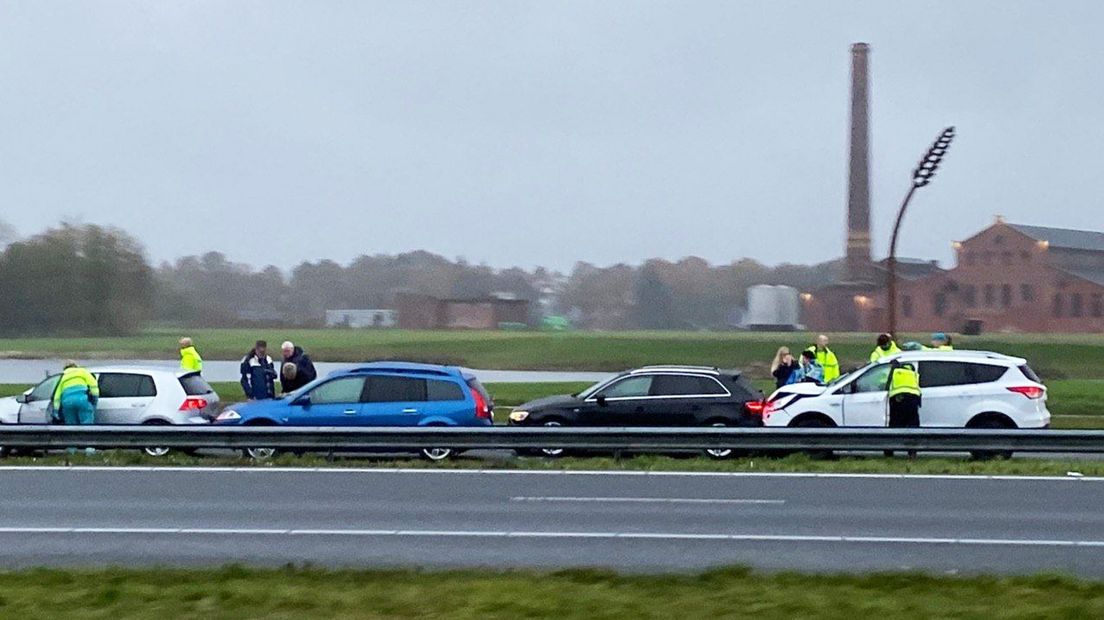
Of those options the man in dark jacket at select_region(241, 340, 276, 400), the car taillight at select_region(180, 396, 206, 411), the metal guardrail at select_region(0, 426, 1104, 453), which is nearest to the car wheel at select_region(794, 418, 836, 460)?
the metal guardrail at select_region(0, 426, 1104, 453)

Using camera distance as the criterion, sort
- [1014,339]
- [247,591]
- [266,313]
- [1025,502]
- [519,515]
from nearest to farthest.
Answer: [247,591]
[519,515]
[1025,502]
[1014,339]
[266,313]

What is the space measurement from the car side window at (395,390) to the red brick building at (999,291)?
53.3m

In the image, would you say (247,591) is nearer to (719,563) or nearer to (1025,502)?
(719,563)

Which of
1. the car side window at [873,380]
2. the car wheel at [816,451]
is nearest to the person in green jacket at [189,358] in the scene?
the car wheel at [816,451]

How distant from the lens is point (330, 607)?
24.8ft

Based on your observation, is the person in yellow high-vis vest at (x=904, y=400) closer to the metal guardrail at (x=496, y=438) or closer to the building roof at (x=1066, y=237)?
the metal guardrail at (x=496, y=438)

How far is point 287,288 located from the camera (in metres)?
69.1

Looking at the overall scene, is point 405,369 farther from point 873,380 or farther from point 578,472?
point 873,380

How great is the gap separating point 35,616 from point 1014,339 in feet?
191

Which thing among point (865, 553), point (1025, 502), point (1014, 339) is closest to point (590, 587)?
point (865, 553)

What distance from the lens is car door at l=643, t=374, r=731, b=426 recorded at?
798 inches

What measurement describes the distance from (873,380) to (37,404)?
1196 centimetres

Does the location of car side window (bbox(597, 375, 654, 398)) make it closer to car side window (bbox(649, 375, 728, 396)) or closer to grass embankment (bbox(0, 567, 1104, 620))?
car side window (bbox(649, 375, 728, 396))

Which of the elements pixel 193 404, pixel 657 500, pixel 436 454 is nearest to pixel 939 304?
pixel 193 404
